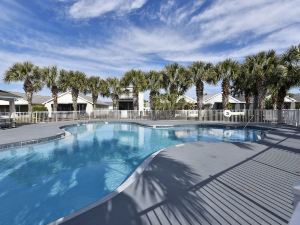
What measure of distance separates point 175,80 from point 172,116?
4208 mm

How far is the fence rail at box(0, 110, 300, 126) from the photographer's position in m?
20.8

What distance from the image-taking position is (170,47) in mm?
30953

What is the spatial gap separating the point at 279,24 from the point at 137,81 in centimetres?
1622

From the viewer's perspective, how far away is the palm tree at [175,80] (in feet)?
90.1

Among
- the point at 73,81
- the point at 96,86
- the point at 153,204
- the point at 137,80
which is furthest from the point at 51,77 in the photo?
the point at 153,204

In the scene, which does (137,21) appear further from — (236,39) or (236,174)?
(236,174)

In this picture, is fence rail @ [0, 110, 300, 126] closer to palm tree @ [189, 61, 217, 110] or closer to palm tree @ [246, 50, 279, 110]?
palm tree @ [246, 50, 279, 110]

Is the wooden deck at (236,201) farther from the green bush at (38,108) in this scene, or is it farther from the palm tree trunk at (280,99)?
the green bush at (38,108)

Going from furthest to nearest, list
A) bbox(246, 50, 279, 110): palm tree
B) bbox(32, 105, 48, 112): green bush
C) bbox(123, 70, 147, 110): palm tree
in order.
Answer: bbox(32, 105, 48, 112): green bush → bbox(123, 70, 147, 110): palm tree → bbox(246, 50, 279, 110): palm tree

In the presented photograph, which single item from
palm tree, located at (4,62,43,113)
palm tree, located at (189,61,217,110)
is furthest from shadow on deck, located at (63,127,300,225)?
palm tree, located at (4,62,43,113)

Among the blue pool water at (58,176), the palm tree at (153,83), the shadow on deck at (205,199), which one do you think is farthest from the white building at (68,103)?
the shadow on deck at (205,199)

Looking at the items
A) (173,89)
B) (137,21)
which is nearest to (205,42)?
(173,89)

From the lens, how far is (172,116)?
28562 millimetres

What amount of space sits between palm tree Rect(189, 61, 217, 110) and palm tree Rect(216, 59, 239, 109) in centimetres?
87
